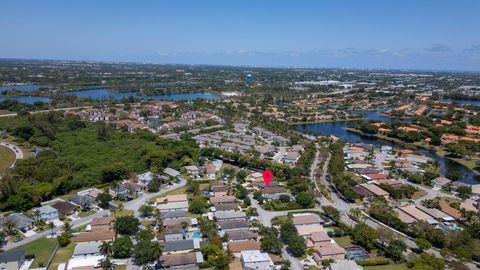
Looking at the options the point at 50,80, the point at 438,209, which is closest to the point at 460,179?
the point at 438,209

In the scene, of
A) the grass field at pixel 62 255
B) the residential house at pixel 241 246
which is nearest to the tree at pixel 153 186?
the grass field at pixel 62 255

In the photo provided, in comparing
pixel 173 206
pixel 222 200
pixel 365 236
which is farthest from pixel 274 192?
pixel 365 236

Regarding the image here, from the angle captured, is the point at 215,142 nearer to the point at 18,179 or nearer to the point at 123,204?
the point at 123,204

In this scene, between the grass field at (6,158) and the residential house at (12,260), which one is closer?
the residential house at (12,260)

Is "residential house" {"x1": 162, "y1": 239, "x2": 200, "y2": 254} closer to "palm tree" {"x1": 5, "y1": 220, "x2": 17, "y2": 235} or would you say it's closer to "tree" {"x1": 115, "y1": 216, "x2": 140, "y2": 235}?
"tree" {"x1": 115, "y1": 216, "x2": 140, "y2": 235}

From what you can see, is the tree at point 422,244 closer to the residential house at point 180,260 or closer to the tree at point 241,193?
the residential house at point 180,260

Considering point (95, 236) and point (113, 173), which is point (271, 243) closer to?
point (95, 236)
